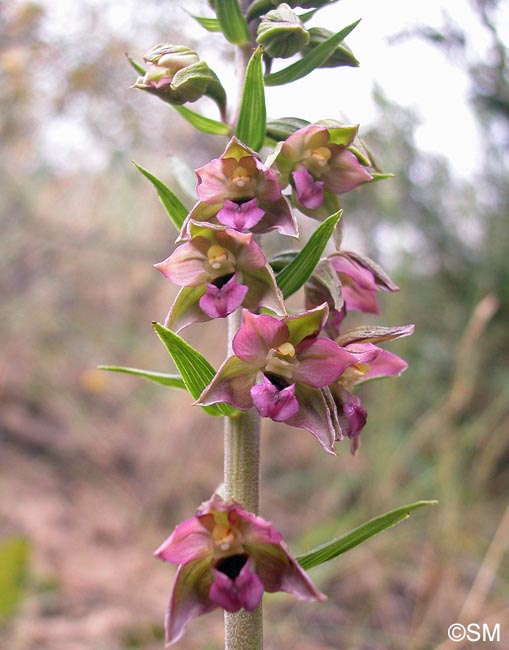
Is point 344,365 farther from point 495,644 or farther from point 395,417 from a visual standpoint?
point 395,417

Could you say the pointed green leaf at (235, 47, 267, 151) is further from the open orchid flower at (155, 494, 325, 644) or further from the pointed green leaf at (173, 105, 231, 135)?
the open orchid flower at (155, 494, 325, 644)

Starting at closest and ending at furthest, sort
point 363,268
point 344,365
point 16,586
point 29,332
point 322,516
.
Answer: point 344,365 → point 363,268 → point 16,586 → point 322,516 → point 29,332

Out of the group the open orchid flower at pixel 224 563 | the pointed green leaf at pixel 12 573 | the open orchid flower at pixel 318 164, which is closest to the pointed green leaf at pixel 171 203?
the open orchid flower at pixel 318 164

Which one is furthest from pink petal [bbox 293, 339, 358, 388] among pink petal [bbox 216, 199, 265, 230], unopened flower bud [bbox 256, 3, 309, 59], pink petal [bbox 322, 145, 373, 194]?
unopened flower bud [bbox 256, 3, 309, 59]

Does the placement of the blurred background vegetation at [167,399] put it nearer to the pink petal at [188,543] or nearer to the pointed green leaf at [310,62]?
the pointed green leaf at [310,62]

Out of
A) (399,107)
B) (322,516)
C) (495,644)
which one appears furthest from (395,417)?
(399,107)

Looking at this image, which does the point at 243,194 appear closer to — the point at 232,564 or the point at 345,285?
the point at 345,285
